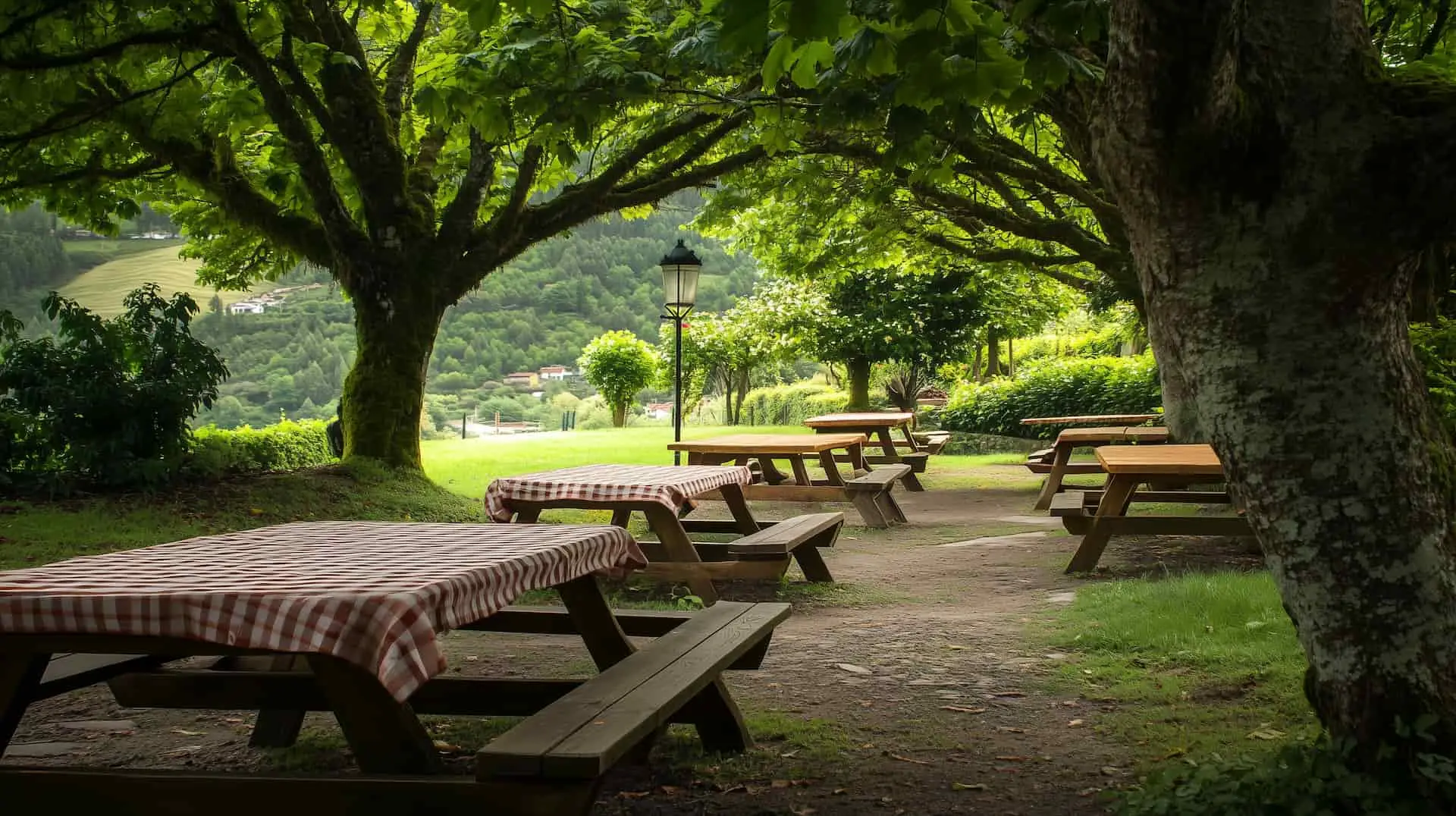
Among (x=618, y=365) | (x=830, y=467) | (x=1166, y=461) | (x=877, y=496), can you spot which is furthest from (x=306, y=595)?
(x=618, y=365)

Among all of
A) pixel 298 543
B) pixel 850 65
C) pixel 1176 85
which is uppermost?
pixel 850 65

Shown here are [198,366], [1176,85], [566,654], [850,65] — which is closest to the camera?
[1176,85]

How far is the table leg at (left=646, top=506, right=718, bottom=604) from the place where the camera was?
6.54 meters

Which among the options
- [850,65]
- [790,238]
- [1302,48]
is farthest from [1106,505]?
[790,238]

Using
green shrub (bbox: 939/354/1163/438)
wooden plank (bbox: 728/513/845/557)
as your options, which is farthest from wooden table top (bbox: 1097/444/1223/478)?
green shrub (bbox: 939/354/1163/438)

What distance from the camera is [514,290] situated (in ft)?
241

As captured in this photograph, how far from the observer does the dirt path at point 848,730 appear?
3480 mm

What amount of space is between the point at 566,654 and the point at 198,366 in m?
6.26

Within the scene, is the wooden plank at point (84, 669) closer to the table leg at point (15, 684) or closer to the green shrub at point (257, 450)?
the table leg at point (15, 684)

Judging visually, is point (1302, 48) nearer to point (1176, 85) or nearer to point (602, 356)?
point (1176, 85)

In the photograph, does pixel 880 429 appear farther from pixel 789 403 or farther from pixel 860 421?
pixel 789 403

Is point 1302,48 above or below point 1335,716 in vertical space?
above

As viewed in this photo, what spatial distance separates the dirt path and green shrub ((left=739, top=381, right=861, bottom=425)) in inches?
932

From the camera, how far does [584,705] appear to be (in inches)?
111
